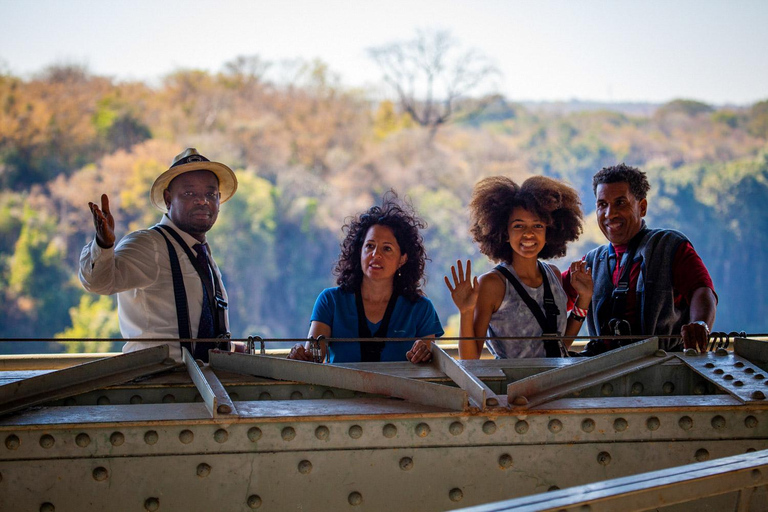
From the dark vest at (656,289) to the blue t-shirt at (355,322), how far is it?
2.52ft

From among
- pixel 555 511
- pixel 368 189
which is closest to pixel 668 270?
pixel 555 511

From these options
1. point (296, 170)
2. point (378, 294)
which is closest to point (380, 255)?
point (378, 294)

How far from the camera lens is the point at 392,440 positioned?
1639 mm

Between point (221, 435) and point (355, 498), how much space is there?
13.1 inches

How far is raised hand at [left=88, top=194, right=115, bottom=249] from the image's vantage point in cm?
258

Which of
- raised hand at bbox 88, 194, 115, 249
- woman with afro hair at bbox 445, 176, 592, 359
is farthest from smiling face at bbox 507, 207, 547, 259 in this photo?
raised hand at bbox 88, 194, 115, 249

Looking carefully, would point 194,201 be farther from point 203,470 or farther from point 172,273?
point 203,470

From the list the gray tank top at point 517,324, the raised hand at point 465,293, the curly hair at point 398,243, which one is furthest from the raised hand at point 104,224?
the gray tank top at point 517,324

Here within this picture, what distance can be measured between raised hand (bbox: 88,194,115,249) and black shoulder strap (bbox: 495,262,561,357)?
5.13 ft

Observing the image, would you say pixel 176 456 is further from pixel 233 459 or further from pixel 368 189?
pixel 368 189

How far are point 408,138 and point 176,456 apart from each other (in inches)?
858

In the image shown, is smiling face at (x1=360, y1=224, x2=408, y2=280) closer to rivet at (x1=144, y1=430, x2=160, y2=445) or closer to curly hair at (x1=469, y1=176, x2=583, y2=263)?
curly hair at (x1=469, y1=176, x2=583, y2=263)

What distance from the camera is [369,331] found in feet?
9.70

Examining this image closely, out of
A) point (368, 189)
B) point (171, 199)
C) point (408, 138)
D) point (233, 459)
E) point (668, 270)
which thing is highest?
point (408, 138)
